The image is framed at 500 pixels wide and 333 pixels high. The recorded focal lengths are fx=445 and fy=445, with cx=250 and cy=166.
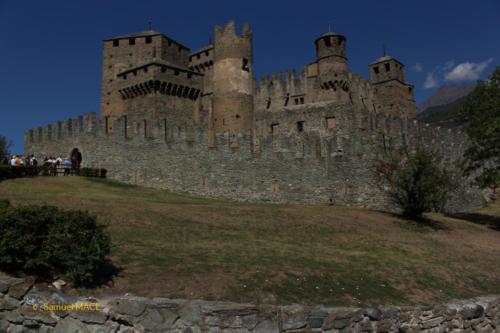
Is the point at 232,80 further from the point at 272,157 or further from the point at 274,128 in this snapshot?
the point at 272,157

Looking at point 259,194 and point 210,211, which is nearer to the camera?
point 210,211

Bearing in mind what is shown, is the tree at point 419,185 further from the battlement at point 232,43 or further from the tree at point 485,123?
the battlement at point 232,43

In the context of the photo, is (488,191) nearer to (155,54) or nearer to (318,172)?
(318,172)

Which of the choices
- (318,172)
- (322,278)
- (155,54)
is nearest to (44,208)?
(322,278)

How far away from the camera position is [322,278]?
1200 centimetres

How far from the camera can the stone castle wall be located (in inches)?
1072

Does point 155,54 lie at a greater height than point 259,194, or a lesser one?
greater

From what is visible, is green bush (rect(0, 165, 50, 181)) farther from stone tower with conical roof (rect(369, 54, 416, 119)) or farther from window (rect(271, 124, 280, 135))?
stone tower with conical roof (rect(369, 54, 416, 119))

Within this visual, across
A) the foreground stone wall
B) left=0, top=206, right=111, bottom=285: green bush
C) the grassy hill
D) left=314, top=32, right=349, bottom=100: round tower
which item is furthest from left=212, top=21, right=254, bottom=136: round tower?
the foreground stone wall

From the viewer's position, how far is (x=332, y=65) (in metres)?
51.9

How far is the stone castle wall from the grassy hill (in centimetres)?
339

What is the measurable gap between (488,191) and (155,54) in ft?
129

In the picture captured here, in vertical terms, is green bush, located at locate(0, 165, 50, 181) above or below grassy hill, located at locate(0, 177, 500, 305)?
above

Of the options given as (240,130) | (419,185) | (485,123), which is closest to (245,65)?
(240,130)
